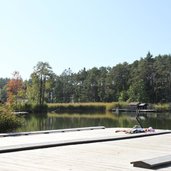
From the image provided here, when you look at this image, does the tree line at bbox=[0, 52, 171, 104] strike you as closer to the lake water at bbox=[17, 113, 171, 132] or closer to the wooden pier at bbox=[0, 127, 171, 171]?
the lake water at bbox=[17, 113, 171, 132]

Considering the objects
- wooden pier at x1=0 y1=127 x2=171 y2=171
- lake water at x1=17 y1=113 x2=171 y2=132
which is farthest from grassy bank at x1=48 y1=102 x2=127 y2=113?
wooden pier at x1=0 y1=127 x2=171 y2=171

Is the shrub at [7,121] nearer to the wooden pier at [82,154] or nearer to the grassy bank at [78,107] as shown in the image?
the wooden pier at [82,154]

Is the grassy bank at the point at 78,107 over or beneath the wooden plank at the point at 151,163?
over

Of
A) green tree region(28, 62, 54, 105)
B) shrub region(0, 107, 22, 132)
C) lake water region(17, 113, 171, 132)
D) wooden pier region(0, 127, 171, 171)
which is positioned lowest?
lake water region(17, 113, 171, 132)

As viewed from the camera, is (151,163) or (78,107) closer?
(151,163)

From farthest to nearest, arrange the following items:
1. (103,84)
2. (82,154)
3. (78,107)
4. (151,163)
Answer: (103,84)
(78,107)
(82,154)
(151,163)

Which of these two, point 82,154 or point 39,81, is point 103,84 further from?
point 82,154

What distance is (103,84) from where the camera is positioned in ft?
284

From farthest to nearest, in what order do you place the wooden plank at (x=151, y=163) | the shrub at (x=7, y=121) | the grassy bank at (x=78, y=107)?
the grassy bank at (x=78, y=107), the shrub at (x=7, y=121), the wooden plank at (x=151, y=163)

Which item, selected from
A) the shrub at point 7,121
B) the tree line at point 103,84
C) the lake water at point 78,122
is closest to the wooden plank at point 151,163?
the shrub at point 7,121

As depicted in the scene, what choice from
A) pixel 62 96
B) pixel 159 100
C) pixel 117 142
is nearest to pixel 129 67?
pixel 159 100

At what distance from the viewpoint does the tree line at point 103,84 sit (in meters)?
65.4

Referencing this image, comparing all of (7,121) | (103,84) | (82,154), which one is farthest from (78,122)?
(103,84)

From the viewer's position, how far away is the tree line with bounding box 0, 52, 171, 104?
214ft
